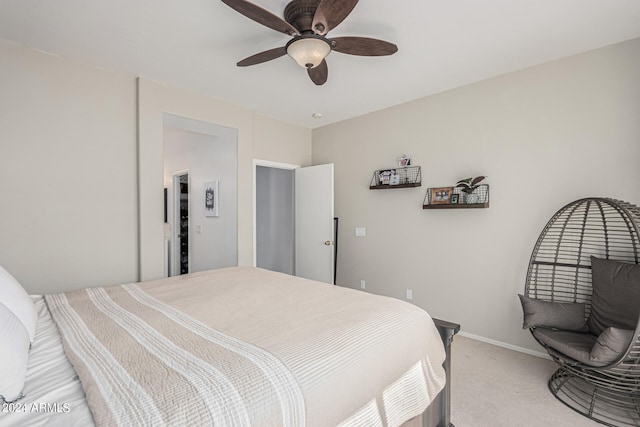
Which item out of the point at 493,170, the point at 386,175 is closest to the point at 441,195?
the point at 493,170

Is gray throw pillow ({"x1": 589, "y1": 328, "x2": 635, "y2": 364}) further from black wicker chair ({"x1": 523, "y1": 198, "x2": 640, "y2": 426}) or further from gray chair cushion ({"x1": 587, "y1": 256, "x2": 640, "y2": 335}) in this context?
gray chair cushion ({"x1": 587, "y1": 256, "x2": 640, "y2": 335})

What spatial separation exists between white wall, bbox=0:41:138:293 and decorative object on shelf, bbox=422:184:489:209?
305 cm

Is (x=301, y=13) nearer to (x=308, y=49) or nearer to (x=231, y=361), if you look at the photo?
(x=308, y=49)

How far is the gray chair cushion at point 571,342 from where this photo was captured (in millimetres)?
1864

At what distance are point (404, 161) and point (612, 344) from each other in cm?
241

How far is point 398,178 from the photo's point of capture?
11.8ft

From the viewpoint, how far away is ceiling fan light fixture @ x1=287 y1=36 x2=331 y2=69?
1.78 m

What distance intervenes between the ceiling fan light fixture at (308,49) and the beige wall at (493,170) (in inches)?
77.3

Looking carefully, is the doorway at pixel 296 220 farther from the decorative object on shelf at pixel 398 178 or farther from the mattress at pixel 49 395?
the mattress at pixel 49 395

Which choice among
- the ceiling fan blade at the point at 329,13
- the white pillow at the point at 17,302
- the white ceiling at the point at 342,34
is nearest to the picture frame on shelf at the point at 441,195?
the white ceiling at the point at 342,34

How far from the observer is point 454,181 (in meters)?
3.22

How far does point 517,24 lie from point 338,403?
2590mm

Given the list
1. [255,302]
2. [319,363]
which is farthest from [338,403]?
[255,302]

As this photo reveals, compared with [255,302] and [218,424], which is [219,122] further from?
[218,424]
